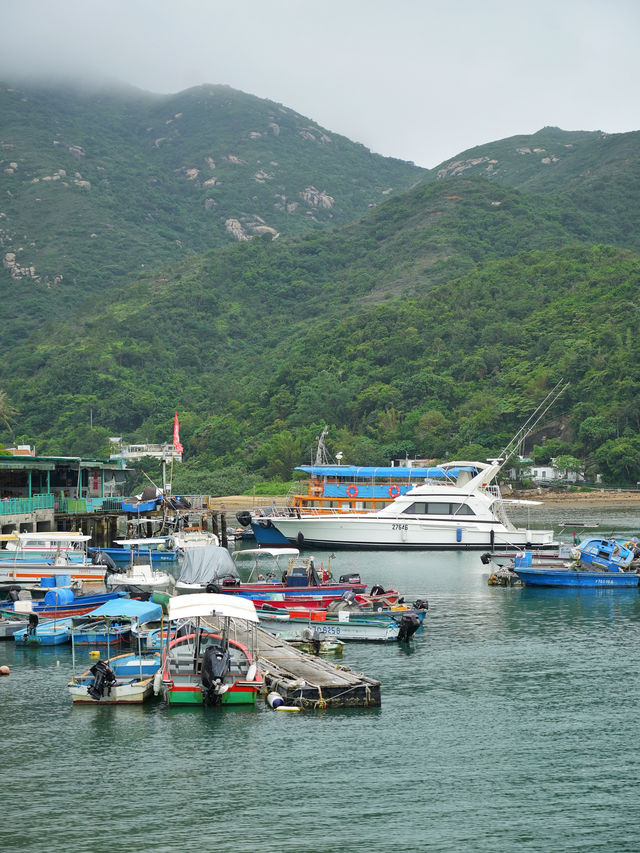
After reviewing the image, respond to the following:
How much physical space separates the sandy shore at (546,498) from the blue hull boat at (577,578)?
2211 inches

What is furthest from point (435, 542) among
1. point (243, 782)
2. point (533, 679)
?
point (243, 782)

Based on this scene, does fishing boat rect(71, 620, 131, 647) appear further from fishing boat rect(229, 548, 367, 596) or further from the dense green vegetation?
the dense green vegetation

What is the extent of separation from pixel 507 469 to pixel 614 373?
20311 mm

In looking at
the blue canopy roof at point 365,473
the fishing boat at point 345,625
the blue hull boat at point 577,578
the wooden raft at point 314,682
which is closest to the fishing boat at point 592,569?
the blue hull boat at point 577,578

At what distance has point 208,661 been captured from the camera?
1069 inches

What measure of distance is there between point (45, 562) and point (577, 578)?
1031 inches

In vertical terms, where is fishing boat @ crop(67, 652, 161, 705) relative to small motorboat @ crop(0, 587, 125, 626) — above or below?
below

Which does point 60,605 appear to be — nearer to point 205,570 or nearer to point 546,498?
point 205,570

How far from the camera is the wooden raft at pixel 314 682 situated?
89.0ft

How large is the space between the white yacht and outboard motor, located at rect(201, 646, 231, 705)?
41.5 m

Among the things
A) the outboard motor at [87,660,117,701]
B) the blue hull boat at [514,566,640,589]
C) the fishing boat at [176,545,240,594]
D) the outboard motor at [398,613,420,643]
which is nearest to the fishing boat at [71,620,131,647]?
the outboard motor at [87,660,117,701]

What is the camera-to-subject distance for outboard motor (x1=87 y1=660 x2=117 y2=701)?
27500 millimetres

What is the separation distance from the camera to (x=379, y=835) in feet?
63.0

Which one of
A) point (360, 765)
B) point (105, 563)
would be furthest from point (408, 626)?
point (105, 563)
